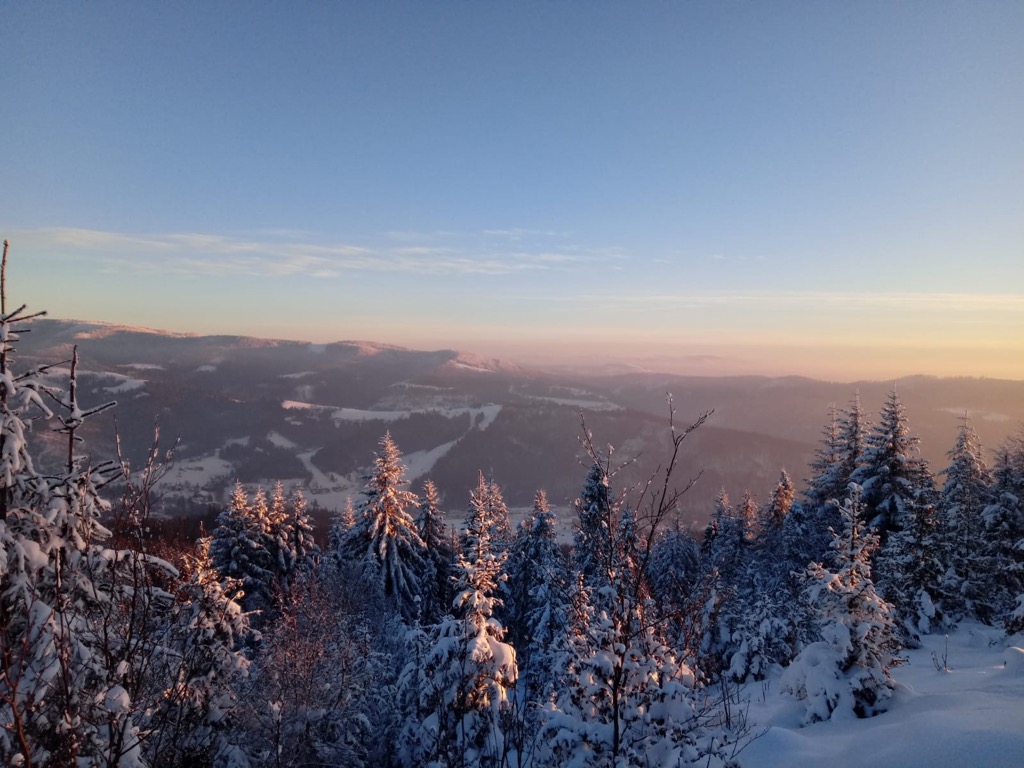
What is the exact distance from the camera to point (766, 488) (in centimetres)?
13012

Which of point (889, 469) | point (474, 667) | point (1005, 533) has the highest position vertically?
point (889, 469)

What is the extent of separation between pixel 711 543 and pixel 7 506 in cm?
4227

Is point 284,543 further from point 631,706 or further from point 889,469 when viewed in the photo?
point 889,469

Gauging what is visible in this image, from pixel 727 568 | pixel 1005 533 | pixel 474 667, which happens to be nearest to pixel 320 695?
pixel 474 667

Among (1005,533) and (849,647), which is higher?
(849,647)

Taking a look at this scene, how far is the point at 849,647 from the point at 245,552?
26271mm

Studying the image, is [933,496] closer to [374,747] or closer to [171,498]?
[374,747]

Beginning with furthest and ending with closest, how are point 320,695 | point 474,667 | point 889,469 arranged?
point 889,469, point 320,695, point 474,667

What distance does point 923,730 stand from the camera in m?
6.80

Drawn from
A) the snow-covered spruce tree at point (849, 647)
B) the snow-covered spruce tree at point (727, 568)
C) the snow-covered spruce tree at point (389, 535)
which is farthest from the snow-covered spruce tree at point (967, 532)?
the snow-covered spruce tree at point (389, 535)

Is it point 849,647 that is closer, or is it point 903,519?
point 849,647

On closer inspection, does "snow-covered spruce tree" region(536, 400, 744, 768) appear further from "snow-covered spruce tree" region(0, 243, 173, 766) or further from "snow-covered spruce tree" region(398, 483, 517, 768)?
"snow-covered spruce tree" region(0, 243, 173, 766)

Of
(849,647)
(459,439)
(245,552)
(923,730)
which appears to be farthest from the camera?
(459,439)

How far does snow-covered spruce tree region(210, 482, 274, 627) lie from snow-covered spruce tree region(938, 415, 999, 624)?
1134 inches
